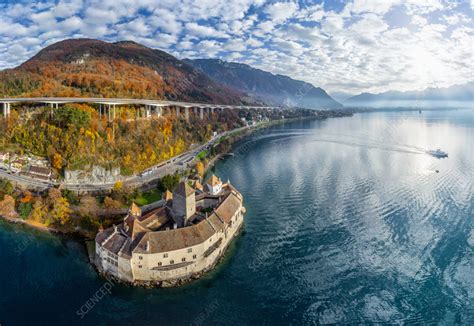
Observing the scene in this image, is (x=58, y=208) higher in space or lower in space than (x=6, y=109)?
lower

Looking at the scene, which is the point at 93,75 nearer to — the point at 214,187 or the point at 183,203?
the point at 214,187

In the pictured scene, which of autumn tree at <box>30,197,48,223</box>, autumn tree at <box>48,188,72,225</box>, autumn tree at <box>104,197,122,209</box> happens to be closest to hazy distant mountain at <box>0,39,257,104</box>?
autumn tree at <box>48,188,72,225</box>

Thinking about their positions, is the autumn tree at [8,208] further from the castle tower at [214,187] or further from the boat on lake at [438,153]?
the boat on lake at [438,153]

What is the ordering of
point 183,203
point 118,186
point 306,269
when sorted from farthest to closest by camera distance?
point 118,186 → point 183,203 → point 306,269

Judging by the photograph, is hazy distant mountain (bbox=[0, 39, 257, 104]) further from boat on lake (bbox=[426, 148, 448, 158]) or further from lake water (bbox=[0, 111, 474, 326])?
boat on lake (bbox=[426, 148, 448, 158])

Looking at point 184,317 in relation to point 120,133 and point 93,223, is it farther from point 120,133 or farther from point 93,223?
point 120,133

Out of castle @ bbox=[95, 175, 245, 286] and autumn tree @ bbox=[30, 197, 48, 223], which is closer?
castle @ bbox=[95, 175, 245, 286]

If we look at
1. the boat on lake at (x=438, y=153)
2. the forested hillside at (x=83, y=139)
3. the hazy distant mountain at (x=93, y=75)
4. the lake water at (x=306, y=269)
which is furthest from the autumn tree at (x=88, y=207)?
the boat on lake at (x=438, y=153)

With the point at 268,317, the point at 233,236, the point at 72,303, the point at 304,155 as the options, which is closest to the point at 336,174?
the point at 304,155

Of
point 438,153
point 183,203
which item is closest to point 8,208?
point 183,203
